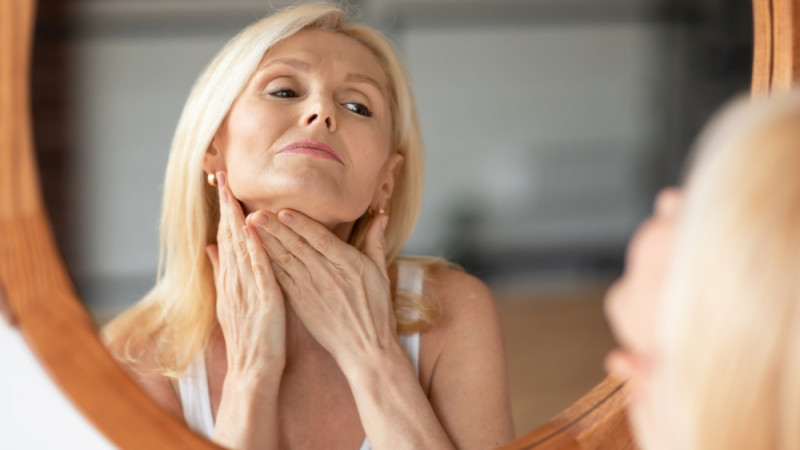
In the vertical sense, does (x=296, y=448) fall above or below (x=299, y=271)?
below

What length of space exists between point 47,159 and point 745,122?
1.10 feet

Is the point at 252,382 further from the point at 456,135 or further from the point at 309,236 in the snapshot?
the point at 456,135

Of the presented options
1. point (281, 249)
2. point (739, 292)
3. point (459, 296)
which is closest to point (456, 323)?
point (459, 296)

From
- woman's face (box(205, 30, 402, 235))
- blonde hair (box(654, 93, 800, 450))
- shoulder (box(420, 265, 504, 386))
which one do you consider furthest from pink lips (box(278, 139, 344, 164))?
blonde hair (box(654, 93, 800, 450))

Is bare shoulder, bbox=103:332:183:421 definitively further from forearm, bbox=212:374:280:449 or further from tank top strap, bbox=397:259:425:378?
tank top strap, bbox=397:259:425:378

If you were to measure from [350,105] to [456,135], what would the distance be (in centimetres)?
9

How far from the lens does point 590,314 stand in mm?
455

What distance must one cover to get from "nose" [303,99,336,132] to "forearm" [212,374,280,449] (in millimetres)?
146

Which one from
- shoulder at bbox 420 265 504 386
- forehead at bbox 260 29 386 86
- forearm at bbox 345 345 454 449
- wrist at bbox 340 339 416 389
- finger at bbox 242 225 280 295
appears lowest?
forearm at bbox 345 345 454 449

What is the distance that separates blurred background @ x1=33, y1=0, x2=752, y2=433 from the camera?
41 cm

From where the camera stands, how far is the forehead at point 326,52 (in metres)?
0.41

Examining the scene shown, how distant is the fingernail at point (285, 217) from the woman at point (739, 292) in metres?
0.21

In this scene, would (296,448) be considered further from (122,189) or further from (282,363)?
(122,189)

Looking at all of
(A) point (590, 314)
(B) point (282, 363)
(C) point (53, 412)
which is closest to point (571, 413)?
(A) point (590, 314)
